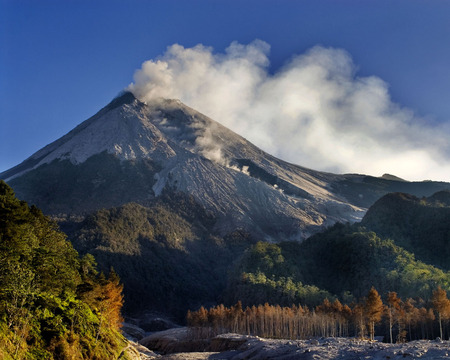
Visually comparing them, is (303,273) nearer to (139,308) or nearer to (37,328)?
(139,308)

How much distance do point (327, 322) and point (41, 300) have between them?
66009mm

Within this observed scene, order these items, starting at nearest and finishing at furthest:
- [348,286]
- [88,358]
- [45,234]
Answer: [88,358] → [45,234] → [348,286]

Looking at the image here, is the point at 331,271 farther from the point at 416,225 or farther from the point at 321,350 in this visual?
the point at 321,350

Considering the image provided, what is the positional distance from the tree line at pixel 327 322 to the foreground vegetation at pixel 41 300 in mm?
48161

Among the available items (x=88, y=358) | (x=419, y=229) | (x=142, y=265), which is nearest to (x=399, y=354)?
(x=88, y=358)

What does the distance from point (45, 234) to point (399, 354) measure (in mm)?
37650

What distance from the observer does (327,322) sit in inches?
3661

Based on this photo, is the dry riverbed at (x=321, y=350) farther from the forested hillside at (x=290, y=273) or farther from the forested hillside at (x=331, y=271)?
the forested hillside at (x=290, y=273)

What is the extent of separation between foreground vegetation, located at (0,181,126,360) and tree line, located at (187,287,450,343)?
48161 mm

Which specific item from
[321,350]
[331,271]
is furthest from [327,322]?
[331,271]

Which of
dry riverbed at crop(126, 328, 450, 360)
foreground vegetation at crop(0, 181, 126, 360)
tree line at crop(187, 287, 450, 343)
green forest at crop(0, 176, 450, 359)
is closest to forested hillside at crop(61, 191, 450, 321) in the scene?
green forest at crop(0, 176, 450, 359)

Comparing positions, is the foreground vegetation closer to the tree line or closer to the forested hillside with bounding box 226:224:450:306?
the tree line

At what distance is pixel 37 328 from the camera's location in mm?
37656

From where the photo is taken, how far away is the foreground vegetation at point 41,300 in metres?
35.1
